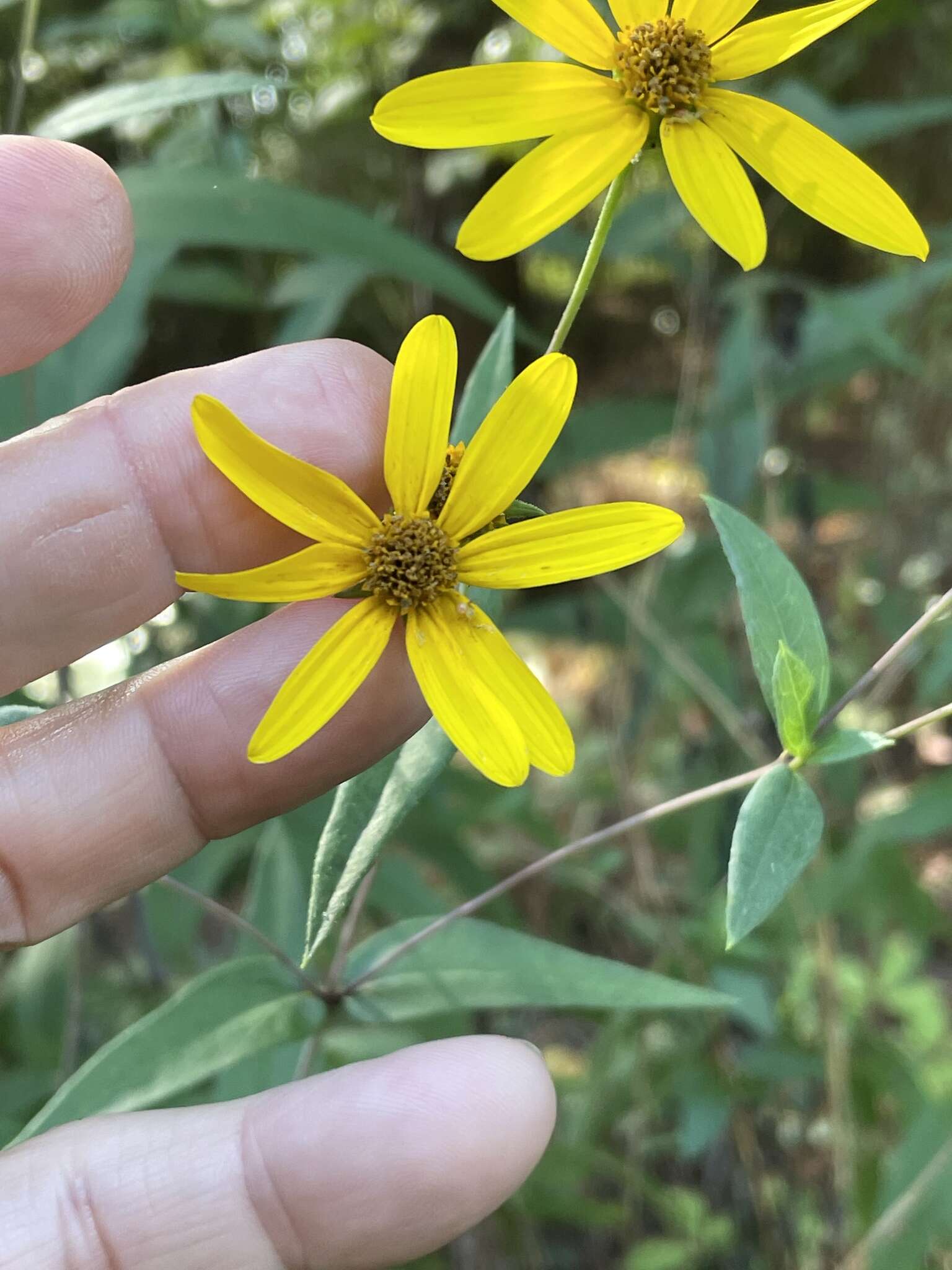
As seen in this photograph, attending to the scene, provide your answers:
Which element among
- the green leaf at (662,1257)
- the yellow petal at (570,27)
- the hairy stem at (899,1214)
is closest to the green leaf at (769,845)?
the yellow petal at (570,27)

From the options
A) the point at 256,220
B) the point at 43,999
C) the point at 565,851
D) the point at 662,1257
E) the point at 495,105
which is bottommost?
the point at 662,1257

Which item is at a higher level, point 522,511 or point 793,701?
point 522,511

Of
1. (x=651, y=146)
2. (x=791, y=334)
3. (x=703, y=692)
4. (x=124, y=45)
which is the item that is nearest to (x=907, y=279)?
(x=791, y=334)

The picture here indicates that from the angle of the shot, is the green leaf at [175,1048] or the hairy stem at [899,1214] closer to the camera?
the green leaf at [175,1048]

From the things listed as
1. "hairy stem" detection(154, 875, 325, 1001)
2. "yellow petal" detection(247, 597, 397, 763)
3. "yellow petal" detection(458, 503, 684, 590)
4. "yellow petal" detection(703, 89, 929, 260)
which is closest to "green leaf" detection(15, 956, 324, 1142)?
"hairy stem" detection(154, 875, 325, 1001)

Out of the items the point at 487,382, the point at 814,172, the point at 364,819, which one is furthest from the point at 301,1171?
the point at 814,172

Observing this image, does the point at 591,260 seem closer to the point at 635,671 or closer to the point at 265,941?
the point at 265,941

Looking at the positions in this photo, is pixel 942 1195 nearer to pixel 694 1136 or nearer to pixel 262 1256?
pixel 694 1136

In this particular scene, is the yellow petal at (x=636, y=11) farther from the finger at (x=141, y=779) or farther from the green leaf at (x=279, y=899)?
the green leaf at (x=279, y=899)
